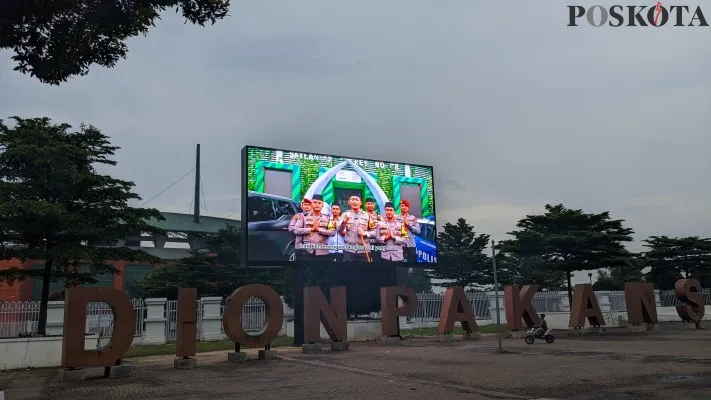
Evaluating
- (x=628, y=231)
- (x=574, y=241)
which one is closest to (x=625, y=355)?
(x=574, y=241)

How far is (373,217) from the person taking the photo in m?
26.8

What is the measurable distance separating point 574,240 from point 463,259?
1551cm

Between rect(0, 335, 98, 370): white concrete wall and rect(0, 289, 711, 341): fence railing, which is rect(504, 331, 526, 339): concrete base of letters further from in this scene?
rect(0, 335, 98, 370): white concrete wall

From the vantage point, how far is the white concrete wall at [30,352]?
19.2 metres

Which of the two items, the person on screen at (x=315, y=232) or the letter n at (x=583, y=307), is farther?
the letter n at (x=583, y=307)

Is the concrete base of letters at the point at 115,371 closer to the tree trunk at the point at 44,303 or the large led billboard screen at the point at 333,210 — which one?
the tree trunk at the point at 44,303

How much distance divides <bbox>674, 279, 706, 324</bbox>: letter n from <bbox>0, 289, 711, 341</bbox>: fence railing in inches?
286

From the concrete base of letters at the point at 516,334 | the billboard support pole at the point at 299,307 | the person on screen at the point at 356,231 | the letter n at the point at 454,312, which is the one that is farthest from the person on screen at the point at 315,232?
the concrete base of letters at the point at 516,334

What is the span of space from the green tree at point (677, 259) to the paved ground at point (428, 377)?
2366 cm

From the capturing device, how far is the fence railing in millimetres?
21766

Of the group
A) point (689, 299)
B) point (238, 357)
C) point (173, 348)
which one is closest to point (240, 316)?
point (238, 357)

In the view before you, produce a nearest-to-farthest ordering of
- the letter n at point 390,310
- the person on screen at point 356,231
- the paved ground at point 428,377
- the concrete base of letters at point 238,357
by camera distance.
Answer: the paved ground at point 428,377 < the concrete base of letters at point 238,357 < the person on screen at point 356,231 < the letter n at point 390,310

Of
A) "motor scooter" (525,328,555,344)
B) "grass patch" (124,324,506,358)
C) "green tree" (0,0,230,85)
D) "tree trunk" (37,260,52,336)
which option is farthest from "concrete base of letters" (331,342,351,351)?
"green tree" (0,0,230,85)

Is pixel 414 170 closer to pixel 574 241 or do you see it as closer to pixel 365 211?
pixel 365 211
